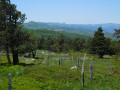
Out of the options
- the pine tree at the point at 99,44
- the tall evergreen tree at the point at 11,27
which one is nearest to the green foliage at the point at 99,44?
the pine tree at the point at 99,44

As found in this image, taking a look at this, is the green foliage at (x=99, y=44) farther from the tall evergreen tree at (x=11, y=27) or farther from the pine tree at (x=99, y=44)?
the tall evergreen tree at (x=11, y=27)

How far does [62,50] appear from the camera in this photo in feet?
372

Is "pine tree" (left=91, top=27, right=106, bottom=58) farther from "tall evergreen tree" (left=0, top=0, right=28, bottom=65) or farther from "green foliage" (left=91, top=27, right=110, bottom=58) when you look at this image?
"tall evergreen tree" (left=0, top=0, right=28, bottom=65)

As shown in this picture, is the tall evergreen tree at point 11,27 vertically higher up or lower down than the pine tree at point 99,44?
higher up

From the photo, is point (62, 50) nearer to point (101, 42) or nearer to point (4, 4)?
point (101, 42)

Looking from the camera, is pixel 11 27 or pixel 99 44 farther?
pixel 99 44

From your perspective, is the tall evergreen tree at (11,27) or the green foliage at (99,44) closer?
the tall evergreen tree at (11,27)

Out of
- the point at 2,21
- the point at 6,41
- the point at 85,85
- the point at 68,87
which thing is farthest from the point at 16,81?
the point at 2,21

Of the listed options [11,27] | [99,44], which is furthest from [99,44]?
[11,27]

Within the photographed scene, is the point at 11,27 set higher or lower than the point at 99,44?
higher

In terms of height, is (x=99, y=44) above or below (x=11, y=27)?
below

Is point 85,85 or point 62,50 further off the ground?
point 85,85

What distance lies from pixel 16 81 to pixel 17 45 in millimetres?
16796

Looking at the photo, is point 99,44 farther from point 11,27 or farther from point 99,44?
point 11,27
